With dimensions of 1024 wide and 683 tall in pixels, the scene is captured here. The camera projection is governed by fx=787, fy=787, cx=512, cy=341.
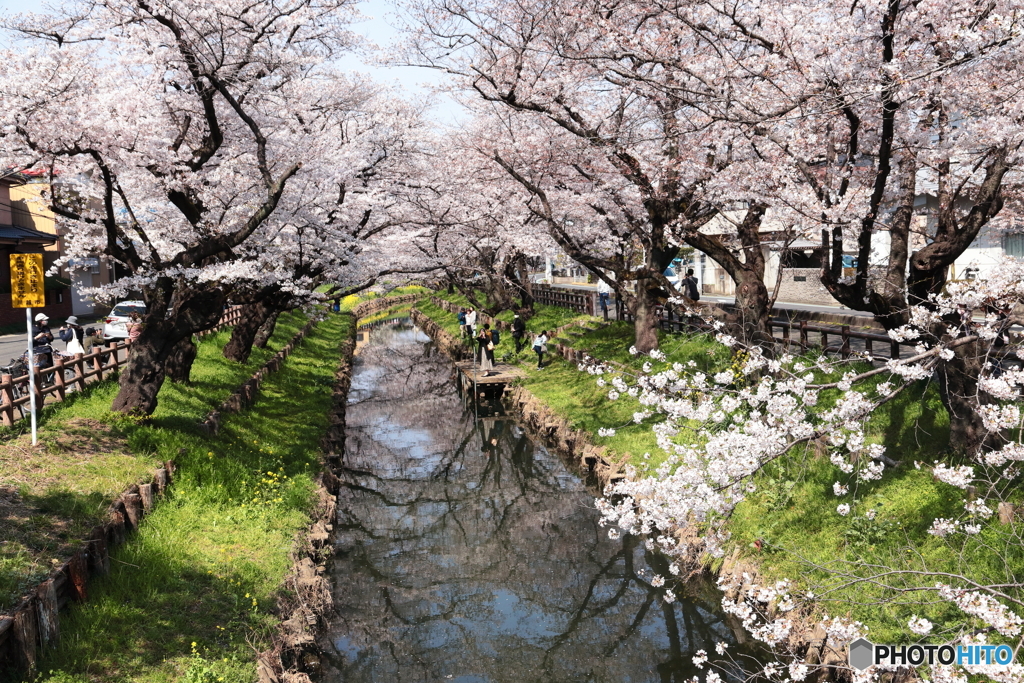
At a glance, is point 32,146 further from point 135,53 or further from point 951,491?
point 951,491

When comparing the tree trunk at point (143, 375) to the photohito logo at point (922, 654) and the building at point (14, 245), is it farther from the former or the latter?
the building at point (14, 245)

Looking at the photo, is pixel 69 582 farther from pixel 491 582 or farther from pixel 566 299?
pixel 566 299

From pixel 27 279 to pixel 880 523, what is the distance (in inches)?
519

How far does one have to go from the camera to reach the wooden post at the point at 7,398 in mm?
12242

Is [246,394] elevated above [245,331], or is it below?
below

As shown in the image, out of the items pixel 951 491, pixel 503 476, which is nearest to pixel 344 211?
pixel 503 476

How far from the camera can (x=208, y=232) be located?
733 inches

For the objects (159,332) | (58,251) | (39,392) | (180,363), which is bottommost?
(180,363)

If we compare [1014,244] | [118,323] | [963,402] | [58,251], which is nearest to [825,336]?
[963,402]

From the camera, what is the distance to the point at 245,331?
2295 centimetres

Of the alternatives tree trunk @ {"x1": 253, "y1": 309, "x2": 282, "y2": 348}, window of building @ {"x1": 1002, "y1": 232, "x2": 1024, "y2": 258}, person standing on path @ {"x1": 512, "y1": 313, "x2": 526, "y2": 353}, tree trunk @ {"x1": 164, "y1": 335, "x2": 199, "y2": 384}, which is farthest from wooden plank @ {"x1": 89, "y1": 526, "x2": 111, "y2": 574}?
window of building @ {"x1": 1002, "y1": 232, "x2": 1024, "y2": 258}

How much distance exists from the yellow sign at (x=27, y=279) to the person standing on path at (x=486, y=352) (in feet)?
51.8

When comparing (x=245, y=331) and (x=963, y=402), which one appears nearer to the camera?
(x=963, y=402)

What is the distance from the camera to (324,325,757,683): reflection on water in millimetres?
10422
